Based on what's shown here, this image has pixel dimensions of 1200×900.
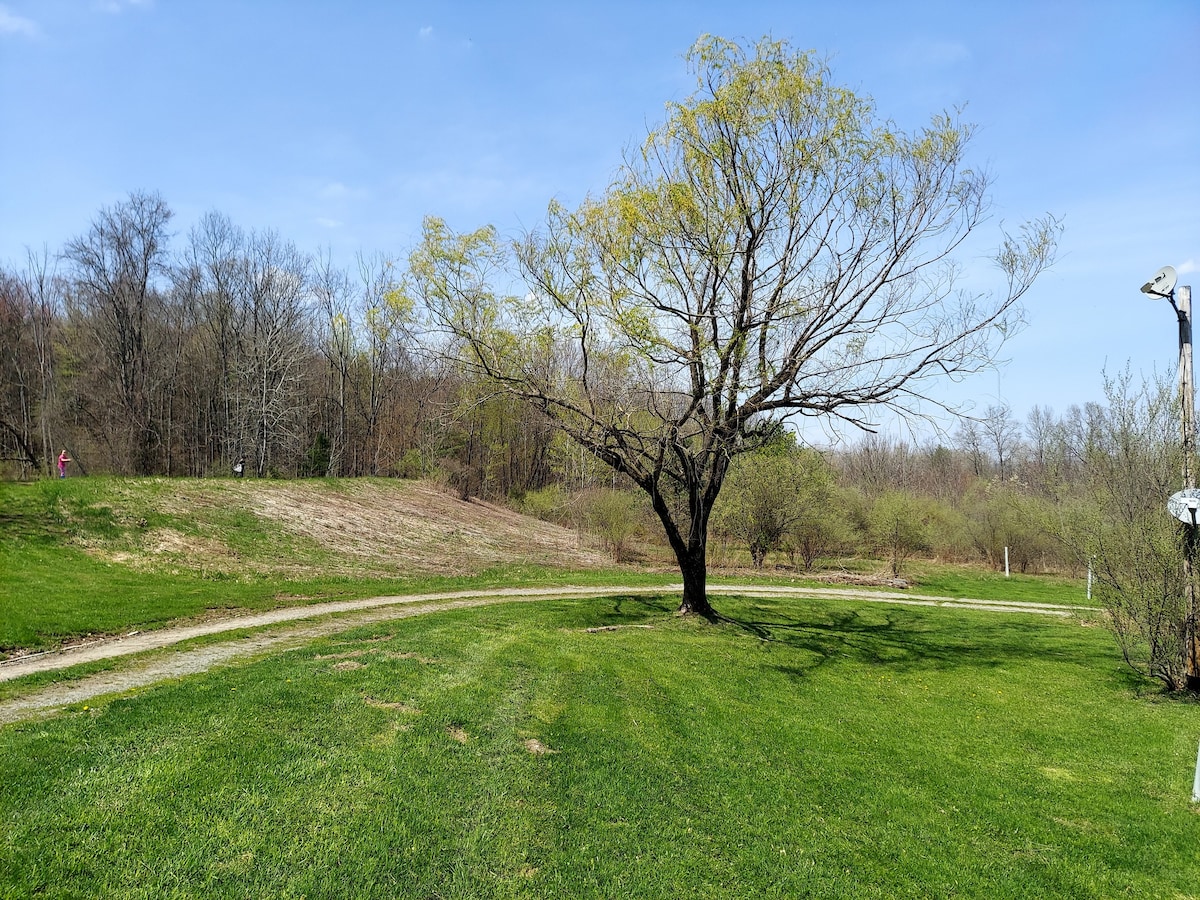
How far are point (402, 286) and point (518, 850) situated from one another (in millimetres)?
10835

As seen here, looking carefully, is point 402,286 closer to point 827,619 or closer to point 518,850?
point 518,850

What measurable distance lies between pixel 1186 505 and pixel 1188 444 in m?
1.68

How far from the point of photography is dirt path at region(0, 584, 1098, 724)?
23.9ft

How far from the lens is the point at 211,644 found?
10.1m

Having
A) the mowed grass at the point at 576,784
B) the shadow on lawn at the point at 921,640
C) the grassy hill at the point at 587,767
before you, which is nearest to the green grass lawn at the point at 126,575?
the grassy hill at the point at 587,767

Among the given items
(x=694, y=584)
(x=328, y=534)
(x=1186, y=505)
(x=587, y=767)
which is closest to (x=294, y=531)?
(x=328, y=534)

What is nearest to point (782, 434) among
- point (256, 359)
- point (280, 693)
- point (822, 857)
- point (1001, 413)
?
point (1001, 413)

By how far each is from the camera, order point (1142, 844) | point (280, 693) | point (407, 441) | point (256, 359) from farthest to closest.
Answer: point (407, 441) → point (256, 359) → point (280, 693) → point (1142, 844)

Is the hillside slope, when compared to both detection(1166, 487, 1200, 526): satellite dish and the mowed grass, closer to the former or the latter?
the mowed grass

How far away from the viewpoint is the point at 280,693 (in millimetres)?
7023

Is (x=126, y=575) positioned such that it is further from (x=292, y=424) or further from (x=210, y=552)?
(x=292, y=424)

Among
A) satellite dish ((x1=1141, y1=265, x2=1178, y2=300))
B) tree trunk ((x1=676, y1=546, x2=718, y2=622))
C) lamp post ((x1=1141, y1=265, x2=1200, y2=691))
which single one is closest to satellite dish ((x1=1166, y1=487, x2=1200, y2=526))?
lamp post ((x1=1141, y1=265, x2=1200, y2=691))

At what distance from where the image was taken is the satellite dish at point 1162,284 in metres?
9.59

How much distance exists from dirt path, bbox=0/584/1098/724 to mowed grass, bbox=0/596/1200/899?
0.74 meters
